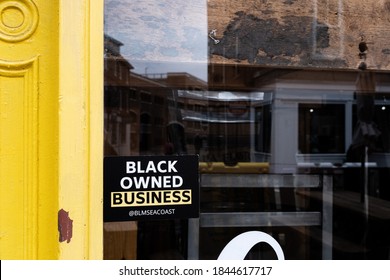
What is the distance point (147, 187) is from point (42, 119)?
46 centimetres

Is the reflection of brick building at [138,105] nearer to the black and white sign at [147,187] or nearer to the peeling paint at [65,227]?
the black and white sign at [147,187]

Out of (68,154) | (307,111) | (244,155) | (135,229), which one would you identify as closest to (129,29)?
(68,154)

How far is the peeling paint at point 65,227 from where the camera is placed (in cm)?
138

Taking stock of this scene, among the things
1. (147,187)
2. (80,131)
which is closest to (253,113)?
(147,187)

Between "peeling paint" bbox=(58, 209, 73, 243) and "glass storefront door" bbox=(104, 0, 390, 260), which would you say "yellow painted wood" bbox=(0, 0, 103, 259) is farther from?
"glass storefront door" bbox=(104, 0, 390, 260)

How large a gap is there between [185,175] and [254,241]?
0.50 m

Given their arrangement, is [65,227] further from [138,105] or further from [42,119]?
[138,105]

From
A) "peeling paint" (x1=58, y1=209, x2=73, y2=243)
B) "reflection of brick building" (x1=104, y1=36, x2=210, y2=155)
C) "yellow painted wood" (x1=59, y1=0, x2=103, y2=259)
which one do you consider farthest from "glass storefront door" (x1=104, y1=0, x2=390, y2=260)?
"peeling paint" (x1=58, y1=209, x2=73, y2=243)

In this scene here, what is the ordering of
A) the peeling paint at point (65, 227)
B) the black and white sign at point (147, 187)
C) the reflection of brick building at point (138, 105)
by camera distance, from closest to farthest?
1. the peeling paint at point (65, 227)
2. the black and white sign at point (147, 187)
3. the reflection of brick building at point (138, 105)

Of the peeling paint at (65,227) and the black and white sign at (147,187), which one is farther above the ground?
the black and white sign at (147,187)

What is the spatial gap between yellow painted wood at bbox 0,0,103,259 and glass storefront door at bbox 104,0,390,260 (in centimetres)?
17

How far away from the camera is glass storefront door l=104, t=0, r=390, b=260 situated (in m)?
1.58

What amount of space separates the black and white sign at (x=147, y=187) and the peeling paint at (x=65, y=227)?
0.14 meters

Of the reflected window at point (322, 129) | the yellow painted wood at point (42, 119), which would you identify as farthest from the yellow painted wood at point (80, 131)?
the reflected window at point (322, 129)
